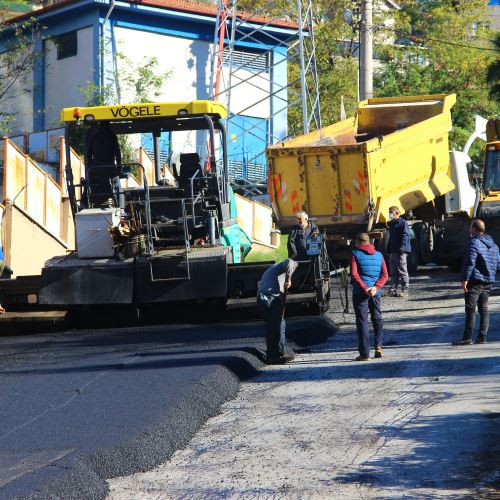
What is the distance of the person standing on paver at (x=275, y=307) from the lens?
11945 millimetres

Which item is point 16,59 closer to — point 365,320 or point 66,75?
point 66,75

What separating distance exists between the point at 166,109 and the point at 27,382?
201 inches

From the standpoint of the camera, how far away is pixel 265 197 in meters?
36.6

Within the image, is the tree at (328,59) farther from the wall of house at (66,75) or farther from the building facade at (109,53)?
the wall of house at (66,75)

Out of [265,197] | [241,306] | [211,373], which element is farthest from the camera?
[265,197]

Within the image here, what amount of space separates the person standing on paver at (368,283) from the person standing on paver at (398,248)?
6063 millimetres

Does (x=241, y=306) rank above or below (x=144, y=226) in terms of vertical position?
below

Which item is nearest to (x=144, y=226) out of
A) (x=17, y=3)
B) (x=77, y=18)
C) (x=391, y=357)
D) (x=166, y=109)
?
(x=166, y=109)

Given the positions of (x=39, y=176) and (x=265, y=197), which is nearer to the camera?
(x=39, y=176)

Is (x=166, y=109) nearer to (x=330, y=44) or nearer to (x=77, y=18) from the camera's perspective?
(x=77, y=18)

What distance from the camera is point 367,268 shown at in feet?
40.4

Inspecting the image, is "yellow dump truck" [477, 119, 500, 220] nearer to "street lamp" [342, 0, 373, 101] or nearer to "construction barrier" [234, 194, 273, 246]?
"street lamp" [342, 0, 373, 101]

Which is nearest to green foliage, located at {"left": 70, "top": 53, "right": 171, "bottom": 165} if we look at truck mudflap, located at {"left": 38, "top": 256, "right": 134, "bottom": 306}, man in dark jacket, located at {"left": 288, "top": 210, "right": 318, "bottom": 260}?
man in dark jacket, located at {"left": 288, "top": 210, "right": 318, "bottom": 260}

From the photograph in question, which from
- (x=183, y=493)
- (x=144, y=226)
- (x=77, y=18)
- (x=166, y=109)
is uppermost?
(x=77, y=18)
